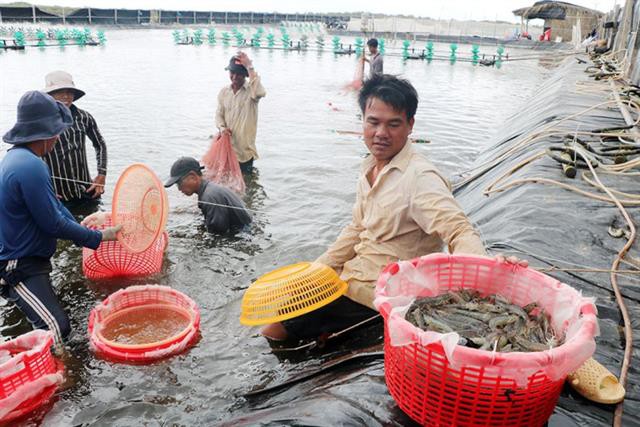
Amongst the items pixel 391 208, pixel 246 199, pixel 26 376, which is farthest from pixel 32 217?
pixel 246 199

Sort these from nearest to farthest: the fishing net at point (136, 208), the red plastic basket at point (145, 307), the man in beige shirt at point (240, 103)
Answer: the red plastic basket at point (145, 307), the fishing net at point (136, 208), the man in beige shirt at point (240, 103)

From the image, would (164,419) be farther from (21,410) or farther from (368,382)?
(368,382)

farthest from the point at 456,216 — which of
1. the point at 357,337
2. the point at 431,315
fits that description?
the point at 357,337

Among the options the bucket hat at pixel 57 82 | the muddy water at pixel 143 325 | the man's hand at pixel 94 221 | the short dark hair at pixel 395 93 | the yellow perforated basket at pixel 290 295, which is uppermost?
the short dark hair at pixel 395 93

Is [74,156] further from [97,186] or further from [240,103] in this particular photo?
[240,103]

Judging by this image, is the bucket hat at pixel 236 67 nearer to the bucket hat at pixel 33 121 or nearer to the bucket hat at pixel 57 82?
the bucket hat at pixel 57 82

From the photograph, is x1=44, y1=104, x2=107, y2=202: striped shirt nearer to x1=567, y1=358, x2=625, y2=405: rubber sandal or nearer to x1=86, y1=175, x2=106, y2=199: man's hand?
x1=86, y1=175, x2=106, y2=199: man's hand

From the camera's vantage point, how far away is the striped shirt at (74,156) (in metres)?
6.02

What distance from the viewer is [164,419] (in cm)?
341

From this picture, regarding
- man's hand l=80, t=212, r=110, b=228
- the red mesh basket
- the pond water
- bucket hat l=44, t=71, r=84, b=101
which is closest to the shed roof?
the pond water

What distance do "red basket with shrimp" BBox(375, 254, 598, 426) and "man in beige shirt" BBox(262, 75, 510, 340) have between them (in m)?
0.50

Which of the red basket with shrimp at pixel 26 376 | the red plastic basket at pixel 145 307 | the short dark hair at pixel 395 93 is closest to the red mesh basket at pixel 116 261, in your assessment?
the red plastic basket at pixel 145 307

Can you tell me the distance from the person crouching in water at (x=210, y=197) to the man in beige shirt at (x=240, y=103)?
6.95 ft

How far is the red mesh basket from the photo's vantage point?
199 inches
